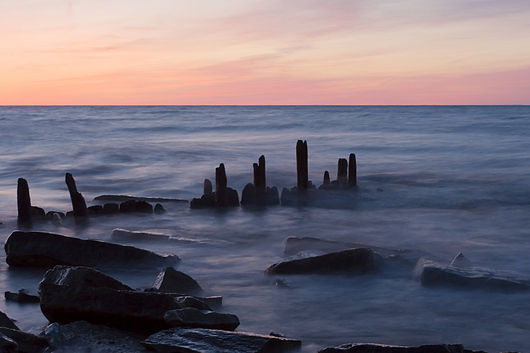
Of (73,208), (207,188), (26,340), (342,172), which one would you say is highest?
(342,172)

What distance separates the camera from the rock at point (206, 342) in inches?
198

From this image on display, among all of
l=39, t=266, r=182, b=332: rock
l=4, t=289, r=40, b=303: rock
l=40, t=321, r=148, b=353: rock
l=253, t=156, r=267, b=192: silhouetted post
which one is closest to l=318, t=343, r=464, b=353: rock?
l=39, t=266, r=182, b=332: rock

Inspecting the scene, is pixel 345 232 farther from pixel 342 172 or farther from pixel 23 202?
pixel 23 202

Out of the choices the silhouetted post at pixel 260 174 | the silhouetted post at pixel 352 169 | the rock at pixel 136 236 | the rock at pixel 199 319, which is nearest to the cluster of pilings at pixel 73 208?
the rock at pixel 136 236

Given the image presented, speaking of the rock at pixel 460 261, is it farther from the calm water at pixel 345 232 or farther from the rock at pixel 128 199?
the rock at pixel 128 199

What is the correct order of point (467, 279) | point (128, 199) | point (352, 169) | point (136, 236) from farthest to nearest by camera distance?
point (352, 169) → point (128, 199) → point (136, 236) → point (467, 279)

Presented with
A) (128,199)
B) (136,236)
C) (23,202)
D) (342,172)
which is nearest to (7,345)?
(136,236)

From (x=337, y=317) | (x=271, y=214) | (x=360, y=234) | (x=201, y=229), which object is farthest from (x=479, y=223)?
(x=337, y=317)

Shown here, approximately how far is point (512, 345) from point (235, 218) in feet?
26.9

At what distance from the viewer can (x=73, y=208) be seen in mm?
13898

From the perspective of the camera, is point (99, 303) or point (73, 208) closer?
point (99, 303)

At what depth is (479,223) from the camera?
44.8 feet

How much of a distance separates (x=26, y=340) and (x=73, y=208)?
878 cm

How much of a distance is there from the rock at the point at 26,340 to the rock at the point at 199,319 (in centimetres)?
107
